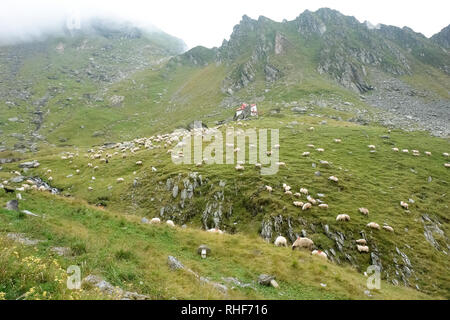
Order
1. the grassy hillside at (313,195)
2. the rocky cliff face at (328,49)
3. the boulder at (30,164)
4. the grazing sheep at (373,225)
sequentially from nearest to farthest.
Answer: the grassy hillside at (313,195), the grazing sheep at (373,225), the boulder at (30,164), the rocky cliff face at (328,49)

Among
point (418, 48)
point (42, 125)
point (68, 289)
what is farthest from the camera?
point (418, 48)

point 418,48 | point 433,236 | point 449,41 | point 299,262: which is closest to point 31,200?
point 299,262

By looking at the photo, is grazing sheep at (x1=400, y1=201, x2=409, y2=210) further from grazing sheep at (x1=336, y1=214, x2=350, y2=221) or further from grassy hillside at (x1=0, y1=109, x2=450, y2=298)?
grazing sheep at (x1=336, y1=214, x2=350, y2=221)

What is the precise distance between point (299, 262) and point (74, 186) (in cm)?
4066

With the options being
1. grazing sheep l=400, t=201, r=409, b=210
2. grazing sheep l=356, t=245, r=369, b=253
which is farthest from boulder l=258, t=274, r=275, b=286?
grazing sheep l=400, t=201, r=409, b=210

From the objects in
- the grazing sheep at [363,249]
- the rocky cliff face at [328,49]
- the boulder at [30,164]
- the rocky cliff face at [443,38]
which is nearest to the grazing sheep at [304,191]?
the grazing sheep at [363,249]

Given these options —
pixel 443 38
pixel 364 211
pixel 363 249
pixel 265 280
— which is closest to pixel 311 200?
pixel 364 211

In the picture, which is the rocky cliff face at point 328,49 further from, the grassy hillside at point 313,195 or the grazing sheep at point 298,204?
the grazing sheep at point 298,204

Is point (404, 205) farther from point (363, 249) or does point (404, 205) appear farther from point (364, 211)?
point (363, 249)

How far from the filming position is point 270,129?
5191 centimetres

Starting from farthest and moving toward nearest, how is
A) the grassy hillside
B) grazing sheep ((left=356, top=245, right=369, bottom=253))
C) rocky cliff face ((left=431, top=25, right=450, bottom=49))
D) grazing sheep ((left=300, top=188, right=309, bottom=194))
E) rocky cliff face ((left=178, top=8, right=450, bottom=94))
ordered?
1. rocky cliff face ((left=431, top=25, right=450, bottom=49))
2. rocky cliff face ((left=178, top=8, right=450, bottom=94))
3. grazing sheep ((left=300, top=188, right=309, bottom=194))
4. grazing sheep ((left=356, top=245, right=369, bottom=253))
5. the grassy hillside

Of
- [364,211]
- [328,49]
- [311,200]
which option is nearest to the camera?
[364,211]

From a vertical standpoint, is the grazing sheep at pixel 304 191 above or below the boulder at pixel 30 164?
above
